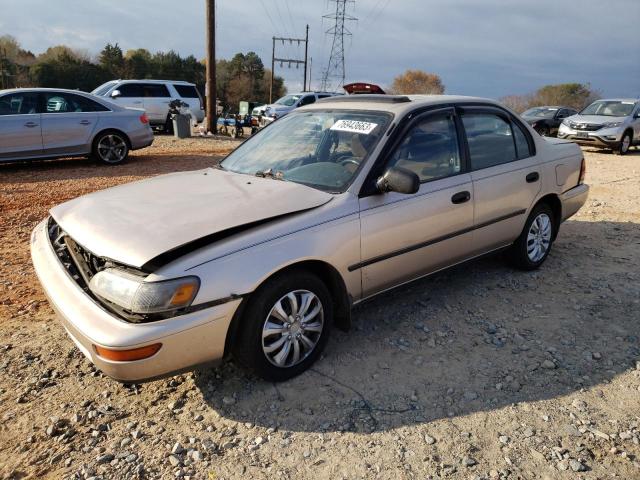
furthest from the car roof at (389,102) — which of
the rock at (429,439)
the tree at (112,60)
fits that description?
the tree at (112,60)

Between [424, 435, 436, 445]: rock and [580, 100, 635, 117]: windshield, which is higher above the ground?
[580, 100, 635, 117]: windshield

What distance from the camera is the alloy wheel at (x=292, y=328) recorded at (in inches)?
113

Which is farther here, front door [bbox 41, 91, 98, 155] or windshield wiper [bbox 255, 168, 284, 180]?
front door [bbox 41, 91, 98, 155]

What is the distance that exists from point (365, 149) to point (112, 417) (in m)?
2.26

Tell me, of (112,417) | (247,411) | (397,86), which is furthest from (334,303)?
(397,86)

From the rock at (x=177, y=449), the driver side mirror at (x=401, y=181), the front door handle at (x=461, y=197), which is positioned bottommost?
the rock at (x=177, y=449)

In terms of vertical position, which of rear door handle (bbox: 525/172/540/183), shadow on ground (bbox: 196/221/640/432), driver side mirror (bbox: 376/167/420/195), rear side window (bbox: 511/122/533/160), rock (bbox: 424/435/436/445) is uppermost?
rear side window (bbox: 511/122/533/160)

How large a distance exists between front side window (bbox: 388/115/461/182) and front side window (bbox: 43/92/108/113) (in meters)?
7.99

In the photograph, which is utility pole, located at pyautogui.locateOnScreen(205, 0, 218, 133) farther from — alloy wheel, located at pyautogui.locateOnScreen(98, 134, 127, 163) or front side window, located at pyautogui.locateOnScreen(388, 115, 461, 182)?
front side window, located at pyautogui.locateOnScreen(388, 115, 461, 182)

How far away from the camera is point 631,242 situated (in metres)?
5.80

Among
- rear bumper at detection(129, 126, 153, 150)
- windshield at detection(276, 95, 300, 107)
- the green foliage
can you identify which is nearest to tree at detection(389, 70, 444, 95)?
the green foliage

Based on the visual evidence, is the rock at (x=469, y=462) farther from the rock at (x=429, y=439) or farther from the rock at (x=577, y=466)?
the rock at (x=577, y=466)

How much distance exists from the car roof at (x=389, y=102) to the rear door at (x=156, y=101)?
15.6 metres

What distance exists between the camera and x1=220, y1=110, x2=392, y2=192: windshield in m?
3.44
